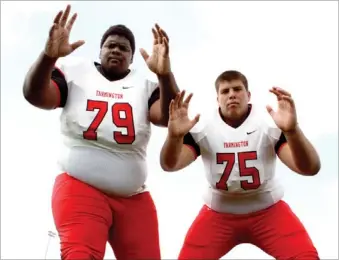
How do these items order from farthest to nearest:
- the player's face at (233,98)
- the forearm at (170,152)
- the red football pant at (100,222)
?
the player's face at (233,98), the forearm at (170,152), the red football pant at (100,222)

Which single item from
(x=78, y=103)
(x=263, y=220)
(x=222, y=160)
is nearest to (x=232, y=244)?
(x=263, y=220)

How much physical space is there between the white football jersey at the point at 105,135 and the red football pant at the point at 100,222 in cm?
10

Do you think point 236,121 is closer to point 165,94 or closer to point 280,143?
point 280,143

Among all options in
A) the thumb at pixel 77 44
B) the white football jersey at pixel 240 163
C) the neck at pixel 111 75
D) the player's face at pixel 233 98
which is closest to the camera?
the thumb at pixel 77 44

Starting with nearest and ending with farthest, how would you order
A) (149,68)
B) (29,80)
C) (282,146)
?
(29,80) < (149,68) < (282,146)

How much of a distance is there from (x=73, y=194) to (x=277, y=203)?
2.01m

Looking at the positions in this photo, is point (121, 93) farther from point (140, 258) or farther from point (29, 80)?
point (140, 258)

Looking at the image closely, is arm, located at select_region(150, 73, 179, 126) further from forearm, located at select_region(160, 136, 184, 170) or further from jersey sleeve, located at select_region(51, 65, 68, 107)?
jersey sleeve, located at select_region(51, 65, 68, 107)

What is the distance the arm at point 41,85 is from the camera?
4.11m

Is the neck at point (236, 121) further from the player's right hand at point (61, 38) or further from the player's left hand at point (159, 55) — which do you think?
the player's right hand at point (61, 38)

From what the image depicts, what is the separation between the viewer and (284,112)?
14.4 feet

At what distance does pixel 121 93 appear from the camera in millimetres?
4598

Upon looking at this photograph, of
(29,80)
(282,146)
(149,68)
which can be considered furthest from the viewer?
(282,146)

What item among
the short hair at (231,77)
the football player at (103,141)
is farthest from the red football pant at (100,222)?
the short hair at (231,77)
